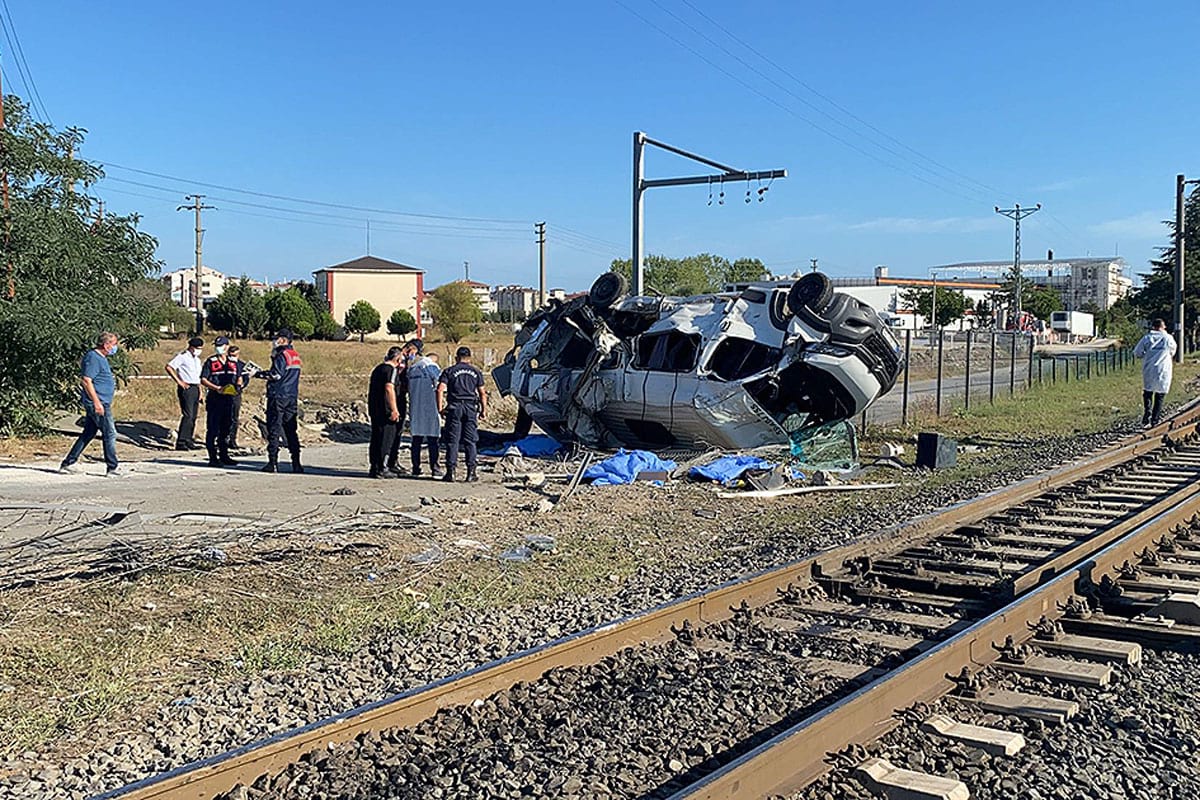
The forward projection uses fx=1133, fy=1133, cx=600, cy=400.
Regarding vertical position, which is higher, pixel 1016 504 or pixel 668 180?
pixel 668 180

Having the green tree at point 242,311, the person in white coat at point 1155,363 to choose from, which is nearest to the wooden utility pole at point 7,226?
the person in white coat at point 1155,363

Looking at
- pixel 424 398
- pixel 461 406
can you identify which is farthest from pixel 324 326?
pixel 461 406

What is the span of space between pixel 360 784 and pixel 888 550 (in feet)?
18.2

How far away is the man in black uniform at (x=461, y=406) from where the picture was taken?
13500 millimetres

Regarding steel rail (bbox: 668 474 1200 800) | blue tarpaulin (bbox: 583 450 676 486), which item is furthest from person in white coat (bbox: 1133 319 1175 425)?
steel rail (bbox: 668 474 1200 800)

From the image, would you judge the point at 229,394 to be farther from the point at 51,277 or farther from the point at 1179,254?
the point at 1179,254

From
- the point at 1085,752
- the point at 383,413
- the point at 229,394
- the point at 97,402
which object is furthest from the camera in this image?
the point at 229,394

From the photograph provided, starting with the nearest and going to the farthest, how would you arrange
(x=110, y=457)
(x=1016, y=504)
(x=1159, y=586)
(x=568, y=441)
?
(x=1159, y=586) < (x=1016, y=504) < (x=110, y=457) < (x=568, y=441)

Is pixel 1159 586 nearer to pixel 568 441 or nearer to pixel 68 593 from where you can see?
pixel 68 593

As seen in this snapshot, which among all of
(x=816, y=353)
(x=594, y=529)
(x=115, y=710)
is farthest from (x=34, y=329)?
(x=115, y=710)

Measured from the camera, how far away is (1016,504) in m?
11.5

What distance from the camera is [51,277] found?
16203 millimetres

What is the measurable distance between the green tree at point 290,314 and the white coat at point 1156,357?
203 ft

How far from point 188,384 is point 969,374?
15.9m
